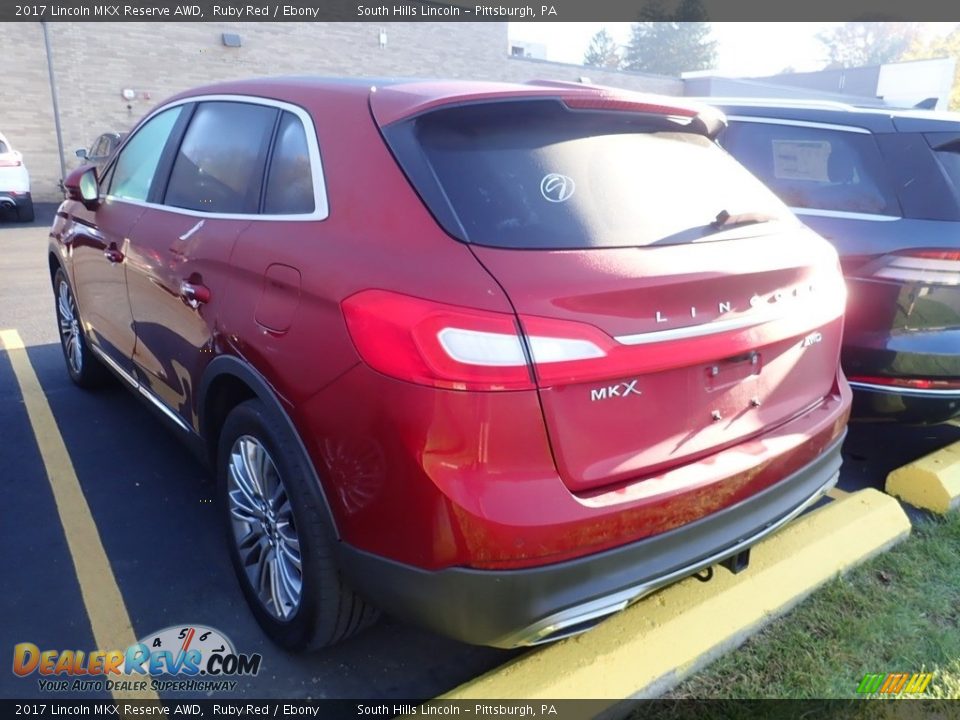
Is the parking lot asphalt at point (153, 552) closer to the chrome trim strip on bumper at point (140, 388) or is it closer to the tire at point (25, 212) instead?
the chrome trim strip on bumper at point (140, 388)

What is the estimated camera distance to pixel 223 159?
300 centimetres

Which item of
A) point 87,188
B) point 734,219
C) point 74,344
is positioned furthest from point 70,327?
point 734,219

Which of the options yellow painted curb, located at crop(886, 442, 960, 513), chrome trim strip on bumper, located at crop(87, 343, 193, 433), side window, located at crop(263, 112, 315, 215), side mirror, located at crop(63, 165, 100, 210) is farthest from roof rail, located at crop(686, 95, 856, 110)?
side mirror, located at crop(63, 165, 100, 210)

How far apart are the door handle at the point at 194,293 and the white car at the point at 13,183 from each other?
1414 cm

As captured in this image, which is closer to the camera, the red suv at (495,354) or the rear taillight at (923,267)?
the red suv at (495,354)

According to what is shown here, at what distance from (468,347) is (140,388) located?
2.46 meters

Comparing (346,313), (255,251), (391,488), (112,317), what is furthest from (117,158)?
(391,488)

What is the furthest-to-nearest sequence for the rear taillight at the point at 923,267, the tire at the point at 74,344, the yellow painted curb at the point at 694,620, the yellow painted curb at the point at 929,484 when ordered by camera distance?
the tire at the point at 74,344 < the yellow painted curb at the point at 929,484 < the rear taillight at the point at 923,267 < the yellow painted curb at the point at 694,620

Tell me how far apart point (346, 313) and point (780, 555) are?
1931 millimetres

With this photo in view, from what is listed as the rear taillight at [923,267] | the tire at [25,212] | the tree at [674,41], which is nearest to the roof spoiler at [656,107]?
the rear taillight at [923,267]

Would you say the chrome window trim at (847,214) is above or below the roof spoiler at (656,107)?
below

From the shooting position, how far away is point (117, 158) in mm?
4141

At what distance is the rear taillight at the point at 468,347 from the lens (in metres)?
1.85

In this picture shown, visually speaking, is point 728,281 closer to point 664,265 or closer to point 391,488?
point 664,265
